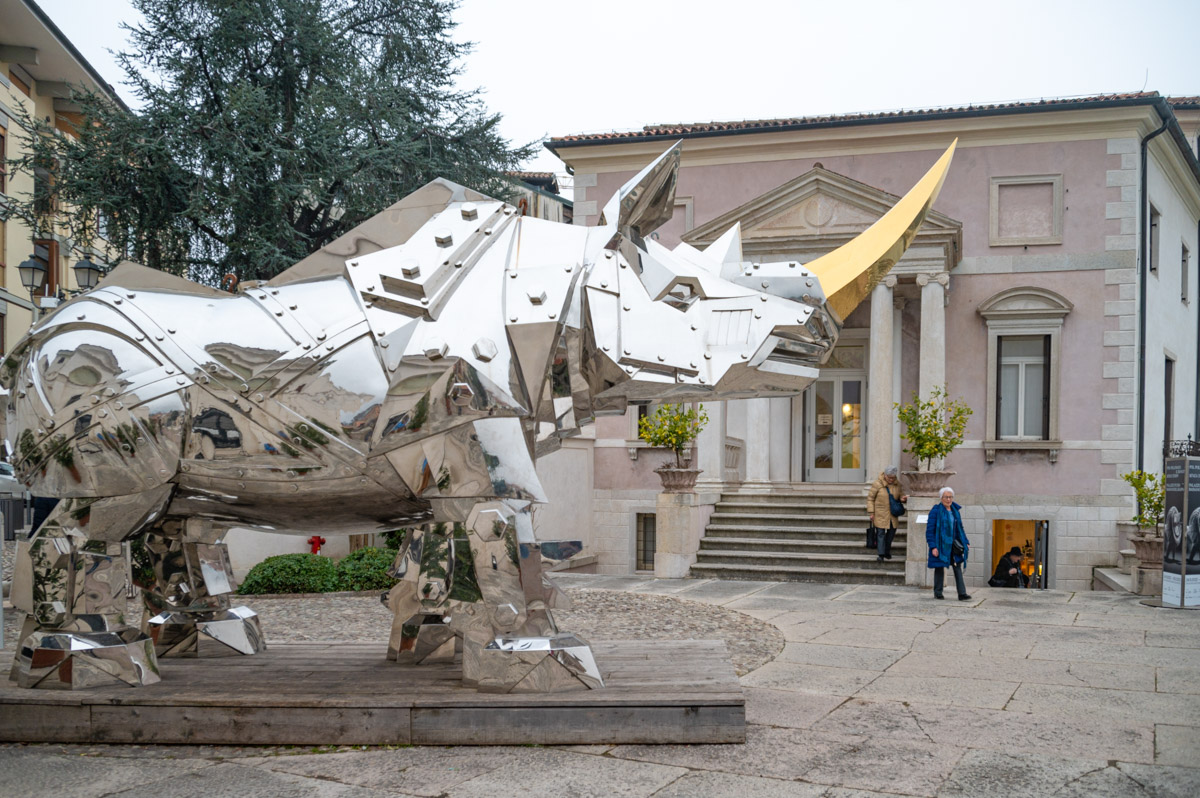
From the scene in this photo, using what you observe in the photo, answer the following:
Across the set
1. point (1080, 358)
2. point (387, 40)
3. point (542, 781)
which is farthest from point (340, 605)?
point (1080, 358)

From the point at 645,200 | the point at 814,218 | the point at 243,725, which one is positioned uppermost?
the point at 814,218

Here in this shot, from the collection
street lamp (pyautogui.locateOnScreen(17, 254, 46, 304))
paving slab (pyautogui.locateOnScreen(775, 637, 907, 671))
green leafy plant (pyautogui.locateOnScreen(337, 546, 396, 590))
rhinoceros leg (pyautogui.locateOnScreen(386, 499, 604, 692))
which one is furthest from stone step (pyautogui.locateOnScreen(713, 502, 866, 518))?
rhinoceros leg (pyautogui.locateOnScreen(386, 499, 604, 692))

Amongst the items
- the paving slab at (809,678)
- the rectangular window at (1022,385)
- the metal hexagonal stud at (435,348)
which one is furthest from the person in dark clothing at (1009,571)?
the metal hexagonal stud at (435,348)

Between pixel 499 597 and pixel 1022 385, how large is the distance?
51.2ft

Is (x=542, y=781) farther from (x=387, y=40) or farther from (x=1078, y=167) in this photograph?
(x=1078, y=167)

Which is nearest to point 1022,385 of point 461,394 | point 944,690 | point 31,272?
point 944,690

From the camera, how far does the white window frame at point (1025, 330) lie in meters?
17.4

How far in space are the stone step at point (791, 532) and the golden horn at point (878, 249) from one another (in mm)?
11354

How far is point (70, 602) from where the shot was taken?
4.55m

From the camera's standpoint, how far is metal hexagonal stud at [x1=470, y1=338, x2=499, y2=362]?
4.36 metres

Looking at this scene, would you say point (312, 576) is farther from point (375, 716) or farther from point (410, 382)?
point (410, 382)

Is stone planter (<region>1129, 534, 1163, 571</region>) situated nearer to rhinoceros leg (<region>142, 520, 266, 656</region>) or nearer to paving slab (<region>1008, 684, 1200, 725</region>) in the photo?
paving slab (<region>1008, 684, 1200, 725</region>)

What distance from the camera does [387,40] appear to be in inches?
622

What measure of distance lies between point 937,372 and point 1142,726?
40.6ft
